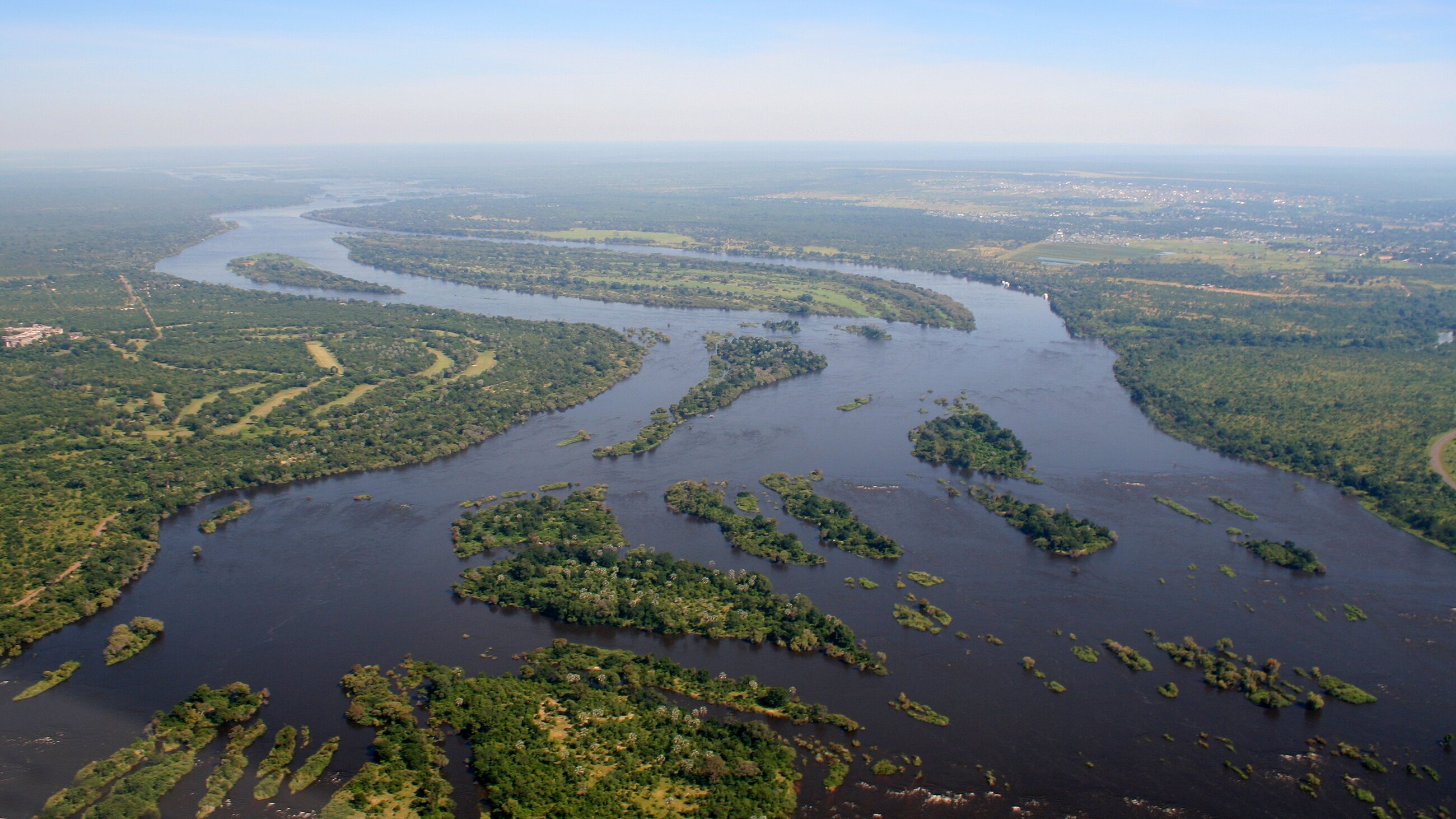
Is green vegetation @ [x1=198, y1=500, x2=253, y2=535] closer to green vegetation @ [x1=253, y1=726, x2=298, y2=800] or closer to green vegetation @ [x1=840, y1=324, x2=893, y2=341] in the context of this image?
green vegetation @ [x1=253, y1=726, x2=298, y2=800]

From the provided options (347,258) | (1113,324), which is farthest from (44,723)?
(347,258)

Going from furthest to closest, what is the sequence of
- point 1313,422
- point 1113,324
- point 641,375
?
point 1113,324
point 641,375
point 1313,422

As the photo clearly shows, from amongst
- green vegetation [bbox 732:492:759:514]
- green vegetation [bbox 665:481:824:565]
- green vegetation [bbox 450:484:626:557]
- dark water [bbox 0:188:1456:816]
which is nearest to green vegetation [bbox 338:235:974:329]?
dark water [bbox 0:188:1456:816]

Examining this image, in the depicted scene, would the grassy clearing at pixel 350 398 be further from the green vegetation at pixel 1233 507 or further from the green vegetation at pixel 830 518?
the green vegetation at pixel 1233 507

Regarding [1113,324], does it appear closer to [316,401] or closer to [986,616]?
[986,616]

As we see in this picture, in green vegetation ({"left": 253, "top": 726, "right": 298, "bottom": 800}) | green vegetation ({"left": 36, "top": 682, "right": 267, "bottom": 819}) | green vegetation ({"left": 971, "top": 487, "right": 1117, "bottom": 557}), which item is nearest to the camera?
green vegetation ({"left": 36, "top": 682, "right": 267, "bottom": 819})

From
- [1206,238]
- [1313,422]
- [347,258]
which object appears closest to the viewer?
[1313,422]
